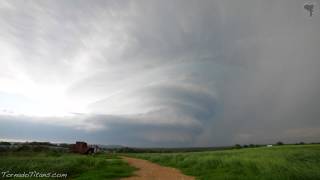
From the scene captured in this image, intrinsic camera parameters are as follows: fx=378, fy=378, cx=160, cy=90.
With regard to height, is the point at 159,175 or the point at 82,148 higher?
the point at 82,148

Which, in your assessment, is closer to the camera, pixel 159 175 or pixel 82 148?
pixel 159 175

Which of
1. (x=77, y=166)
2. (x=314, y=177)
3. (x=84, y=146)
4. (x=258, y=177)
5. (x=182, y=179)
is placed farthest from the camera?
(x=84, y=146)

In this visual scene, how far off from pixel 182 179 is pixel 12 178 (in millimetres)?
12195

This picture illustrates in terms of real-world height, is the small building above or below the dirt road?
above

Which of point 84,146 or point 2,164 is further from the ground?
point 84,146

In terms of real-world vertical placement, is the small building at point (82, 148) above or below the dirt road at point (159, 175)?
above

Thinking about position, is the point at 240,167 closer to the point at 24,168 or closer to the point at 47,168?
the point at 47,168

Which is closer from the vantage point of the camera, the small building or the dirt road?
the dirt road

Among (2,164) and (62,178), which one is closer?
(62,178)

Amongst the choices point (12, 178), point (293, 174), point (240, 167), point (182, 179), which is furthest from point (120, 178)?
point (293, 174)

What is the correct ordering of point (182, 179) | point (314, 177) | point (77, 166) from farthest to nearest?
point (77, 166) < point (182, 179) < point (314, 177)

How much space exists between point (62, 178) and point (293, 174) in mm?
16324

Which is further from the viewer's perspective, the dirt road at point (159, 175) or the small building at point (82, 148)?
the small building at point (82, 148)

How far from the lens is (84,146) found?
262 feet
